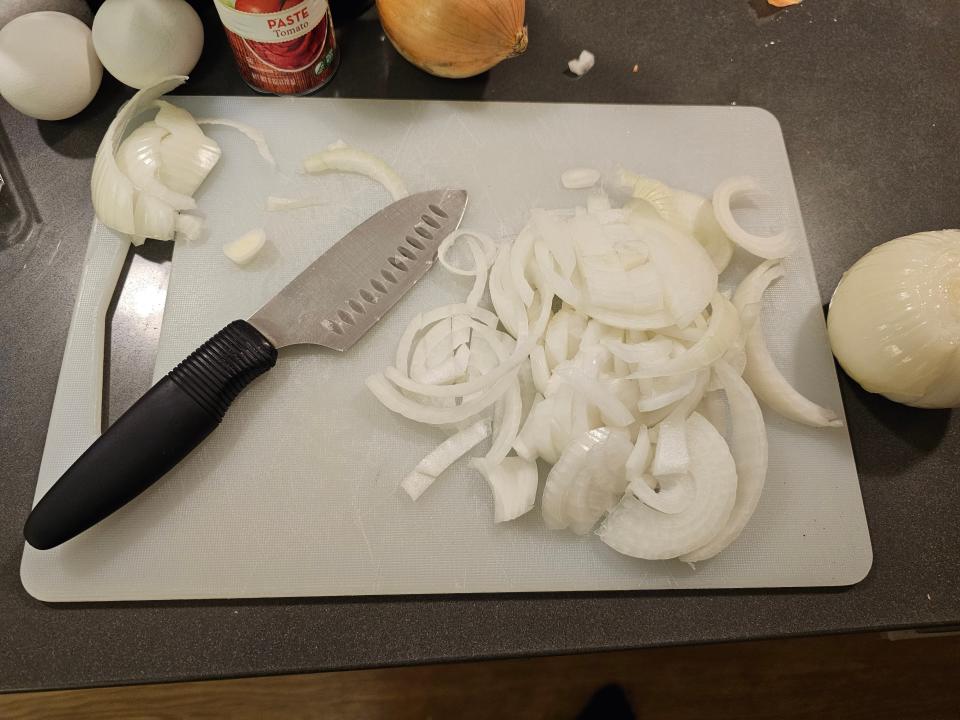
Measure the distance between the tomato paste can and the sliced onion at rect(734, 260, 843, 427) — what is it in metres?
0.76

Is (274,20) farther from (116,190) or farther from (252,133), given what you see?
(116,190)

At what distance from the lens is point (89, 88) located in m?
1.11

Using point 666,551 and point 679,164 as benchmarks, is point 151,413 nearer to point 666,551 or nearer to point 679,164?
point 666,551

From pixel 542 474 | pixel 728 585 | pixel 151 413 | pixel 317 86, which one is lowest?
pixel 728 585

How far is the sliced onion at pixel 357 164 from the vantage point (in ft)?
3.59

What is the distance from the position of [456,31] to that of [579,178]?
0.97 ft

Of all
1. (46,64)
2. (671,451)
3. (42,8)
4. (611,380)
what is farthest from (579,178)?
(42,8)

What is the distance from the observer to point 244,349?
92 centimetres

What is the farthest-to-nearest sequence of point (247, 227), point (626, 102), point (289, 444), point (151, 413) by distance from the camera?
point (626, 102), point (247, 227), point (289, 444), point (151, 413)

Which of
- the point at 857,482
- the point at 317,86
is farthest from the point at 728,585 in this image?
the point at 317,86

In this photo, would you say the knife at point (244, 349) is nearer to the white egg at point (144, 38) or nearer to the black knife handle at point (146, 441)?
the black knife handle at point (146, 441)

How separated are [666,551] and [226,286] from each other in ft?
2.43

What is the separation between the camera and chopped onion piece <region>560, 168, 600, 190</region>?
3.67 feet

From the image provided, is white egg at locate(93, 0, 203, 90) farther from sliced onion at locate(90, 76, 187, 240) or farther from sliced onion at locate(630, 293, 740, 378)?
sliced onion at locate(630, 293, 740, 378)
